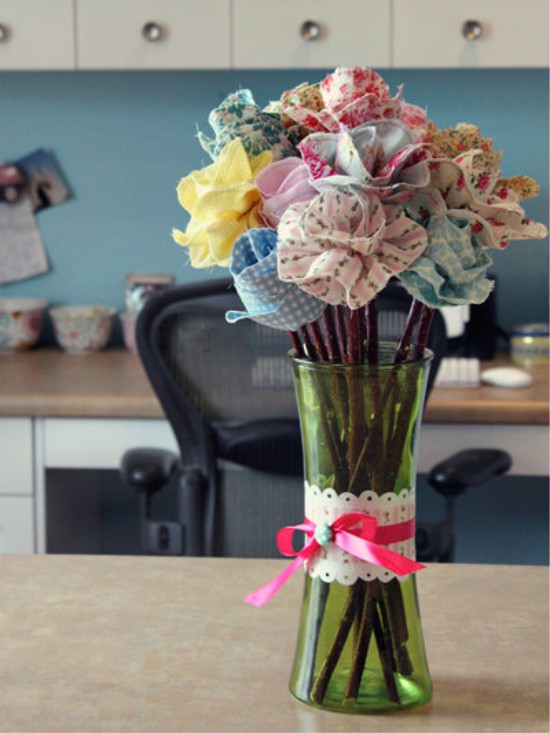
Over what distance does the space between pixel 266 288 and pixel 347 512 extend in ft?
0.57

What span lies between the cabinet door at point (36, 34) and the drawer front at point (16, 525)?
912mm

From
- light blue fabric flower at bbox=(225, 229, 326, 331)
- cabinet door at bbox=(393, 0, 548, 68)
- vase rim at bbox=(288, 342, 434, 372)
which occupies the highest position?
cabinet door at bbox=(393, 0, 548, 68)

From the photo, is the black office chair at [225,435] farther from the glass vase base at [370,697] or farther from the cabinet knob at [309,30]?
the glass vase base at [370,697]

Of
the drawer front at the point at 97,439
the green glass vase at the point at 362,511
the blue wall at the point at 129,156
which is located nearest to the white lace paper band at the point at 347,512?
the green glass vase at the point at 362,511

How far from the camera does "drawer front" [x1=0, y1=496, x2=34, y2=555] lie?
234cm

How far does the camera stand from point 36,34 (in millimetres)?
2496

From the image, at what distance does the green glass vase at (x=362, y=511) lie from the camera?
32.5 inches

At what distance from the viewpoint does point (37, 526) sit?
235 cm

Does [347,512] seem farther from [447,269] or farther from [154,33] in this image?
[154,33]

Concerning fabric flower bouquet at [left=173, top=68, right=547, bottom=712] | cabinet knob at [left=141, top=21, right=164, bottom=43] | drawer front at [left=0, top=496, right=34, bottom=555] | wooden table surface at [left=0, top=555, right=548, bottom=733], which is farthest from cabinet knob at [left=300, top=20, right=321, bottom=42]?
fabric flower bouquet at [left=173, top=68, right=547, bottom=712]

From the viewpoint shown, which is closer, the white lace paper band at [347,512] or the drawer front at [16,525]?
the white lace paper band at [347,512]

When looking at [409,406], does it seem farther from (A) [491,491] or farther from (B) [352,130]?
(A) [491,491]

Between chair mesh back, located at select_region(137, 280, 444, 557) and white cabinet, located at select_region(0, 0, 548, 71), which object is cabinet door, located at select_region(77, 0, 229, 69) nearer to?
white cabinet, located at select_region(0, 0, 548, 71)

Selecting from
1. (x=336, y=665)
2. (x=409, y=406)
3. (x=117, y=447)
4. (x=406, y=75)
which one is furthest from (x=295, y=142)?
(x=406, y=75)
